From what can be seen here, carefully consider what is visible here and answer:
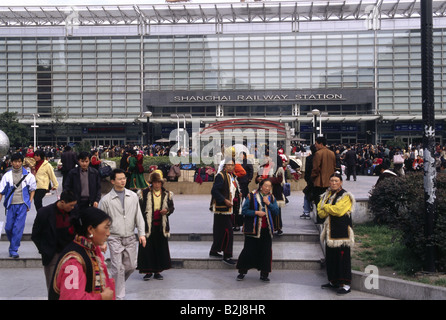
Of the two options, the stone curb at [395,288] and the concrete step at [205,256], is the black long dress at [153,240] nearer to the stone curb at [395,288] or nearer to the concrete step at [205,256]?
the concrete step at [205,256]

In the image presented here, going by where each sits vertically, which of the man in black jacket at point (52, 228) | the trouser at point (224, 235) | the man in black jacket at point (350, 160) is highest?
the man in black jacket at point (350, 160)

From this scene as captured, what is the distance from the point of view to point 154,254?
7711 millimetres

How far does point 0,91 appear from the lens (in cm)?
5775

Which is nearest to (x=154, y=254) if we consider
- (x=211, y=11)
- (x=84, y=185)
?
(x=84, y=185)

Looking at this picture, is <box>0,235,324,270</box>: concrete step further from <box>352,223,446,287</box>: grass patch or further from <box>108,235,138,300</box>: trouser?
<box>108,235,138,300</box>: trouser

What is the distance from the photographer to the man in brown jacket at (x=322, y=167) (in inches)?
390

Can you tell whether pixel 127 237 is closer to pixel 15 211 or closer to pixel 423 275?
pixel 15 211

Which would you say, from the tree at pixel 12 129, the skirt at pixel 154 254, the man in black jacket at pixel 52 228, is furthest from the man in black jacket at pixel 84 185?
the tree at pixel 12 129

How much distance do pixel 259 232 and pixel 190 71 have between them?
5080 cm

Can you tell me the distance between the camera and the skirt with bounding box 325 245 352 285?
698 centimetres

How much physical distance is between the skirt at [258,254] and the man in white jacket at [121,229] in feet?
5.70

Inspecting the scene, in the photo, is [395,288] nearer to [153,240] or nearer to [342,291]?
[342,291]

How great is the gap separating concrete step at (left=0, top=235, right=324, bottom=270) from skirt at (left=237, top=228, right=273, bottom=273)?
90 centimetres
